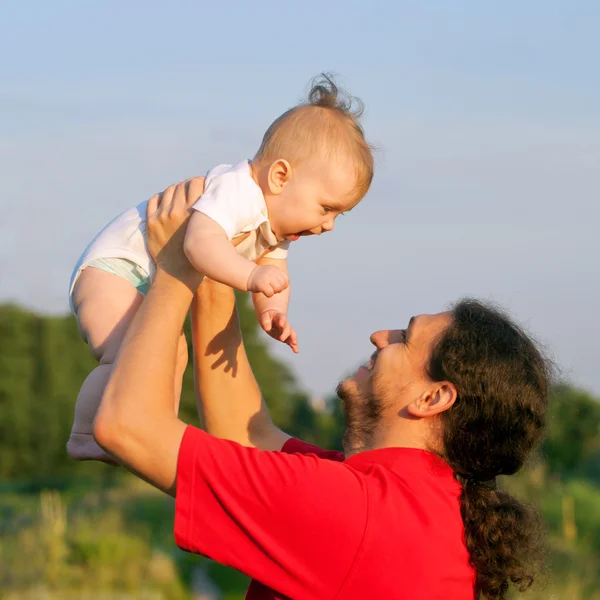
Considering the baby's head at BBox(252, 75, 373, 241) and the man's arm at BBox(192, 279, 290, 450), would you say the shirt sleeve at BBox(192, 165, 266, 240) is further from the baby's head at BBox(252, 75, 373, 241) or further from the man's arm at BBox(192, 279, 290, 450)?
the man's arm at BBox(192, 279, 290, 450)

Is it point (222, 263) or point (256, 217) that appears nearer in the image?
point (222, 263)

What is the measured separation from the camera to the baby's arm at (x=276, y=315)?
118 inches

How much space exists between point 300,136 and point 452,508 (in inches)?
47.4

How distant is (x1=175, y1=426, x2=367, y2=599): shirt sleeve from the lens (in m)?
2.56

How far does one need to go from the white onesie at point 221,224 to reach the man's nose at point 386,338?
16.9 inches

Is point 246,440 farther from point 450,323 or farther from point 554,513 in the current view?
point 554,513

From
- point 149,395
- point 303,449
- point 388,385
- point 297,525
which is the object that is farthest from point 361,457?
point 149,395

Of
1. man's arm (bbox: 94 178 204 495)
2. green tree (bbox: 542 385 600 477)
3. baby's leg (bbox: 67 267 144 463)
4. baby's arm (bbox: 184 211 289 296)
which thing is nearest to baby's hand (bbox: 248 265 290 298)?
baby's arm (bbox: 184 211 289 296)

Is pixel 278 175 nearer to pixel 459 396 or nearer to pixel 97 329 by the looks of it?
pixel 97 329

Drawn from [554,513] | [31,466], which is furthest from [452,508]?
[31,466]

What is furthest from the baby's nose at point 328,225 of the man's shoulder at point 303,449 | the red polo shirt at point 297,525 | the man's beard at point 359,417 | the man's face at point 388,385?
the red polo shirt at point 297,525

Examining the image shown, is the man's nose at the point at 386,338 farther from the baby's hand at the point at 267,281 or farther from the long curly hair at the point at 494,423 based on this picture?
the baby's hand at the point at 267,281

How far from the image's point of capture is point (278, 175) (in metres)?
3.10

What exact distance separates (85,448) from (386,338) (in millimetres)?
983
